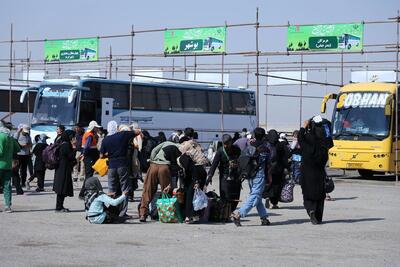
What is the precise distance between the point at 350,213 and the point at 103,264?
25.2ft

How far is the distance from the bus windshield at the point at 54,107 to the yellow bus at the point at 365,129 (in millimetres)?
10655

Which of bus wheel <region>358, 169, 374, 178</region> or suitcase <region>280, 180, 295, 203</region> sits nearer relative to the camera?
suitcase <region>280, 180, 295, 203</region>

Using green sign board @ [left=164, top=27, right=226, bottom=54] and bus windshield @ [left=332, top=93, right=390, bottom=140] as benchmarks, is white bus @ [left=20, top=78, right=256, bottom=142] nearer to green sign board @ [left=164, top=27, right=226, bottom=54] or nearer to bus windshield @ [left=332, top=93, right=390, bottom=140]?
green sign board @ [left=164, top=27, right=226, bottom=54]

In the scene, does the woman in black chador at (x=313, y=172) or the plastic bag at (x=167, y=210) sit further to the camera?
the plastic bag at (x=167, y=210)

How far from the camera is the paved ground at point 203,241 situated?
9719mm

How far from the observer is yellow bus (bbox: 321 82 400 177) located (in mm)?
26281

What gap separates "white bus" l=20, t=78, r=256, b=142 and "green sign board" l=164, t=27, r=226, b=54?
2.36m

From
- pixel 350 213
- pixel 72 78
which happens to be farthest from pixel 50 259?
pixel 72 78

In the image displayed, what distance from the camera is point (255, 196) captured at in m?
13.4

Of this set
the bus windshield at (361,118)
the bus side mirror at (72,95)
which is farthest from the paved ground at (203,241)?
the bus side mirror at (72,95)

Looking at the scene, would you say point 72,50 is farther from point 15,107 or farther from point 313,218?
point 313,218

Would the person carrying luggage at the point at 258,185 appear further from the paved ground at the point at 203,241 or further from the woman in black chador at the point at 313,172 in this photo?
the woman in black chador at the point at 313,172

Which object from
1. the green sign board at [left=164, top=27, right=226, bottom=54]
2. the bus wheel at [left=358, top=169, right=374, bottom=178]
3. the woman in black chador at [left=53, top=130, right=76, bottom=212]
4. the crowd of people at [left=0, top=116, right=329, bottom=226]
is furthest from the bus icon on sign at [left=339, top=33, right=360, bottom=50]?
the woman in black chador at [left=53, top=130, right=76, bottom=212]

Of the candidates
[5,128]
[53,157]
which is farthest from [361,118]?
[5,128]
